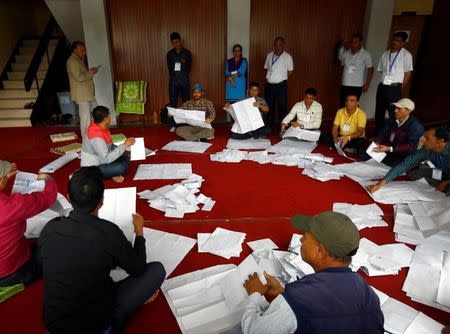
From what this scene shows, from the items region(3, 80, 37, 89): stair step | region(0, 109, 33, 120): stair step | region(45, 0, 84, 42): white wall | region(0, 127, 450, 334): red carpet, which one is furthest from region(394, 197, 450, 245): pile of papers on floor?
region(3, 80, 37, 89): stair step

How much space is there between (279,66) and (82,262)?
4.69 meters

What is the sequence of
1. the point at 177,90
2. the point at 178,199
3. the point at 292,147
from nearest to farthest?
the point at 178,199 → the point at 292,147 → the point at 177,90

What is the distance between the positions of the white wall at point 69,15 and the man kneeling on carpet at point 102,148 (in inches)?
130

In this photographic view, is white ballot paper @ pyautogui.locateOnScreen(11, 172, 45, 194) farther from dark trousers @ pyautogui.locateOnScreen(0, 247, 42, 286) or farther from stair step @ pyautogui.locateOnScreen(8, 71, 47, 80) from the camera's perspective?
stair step @ pyautogui.locateOnScreen(8, 71, 47, 80)

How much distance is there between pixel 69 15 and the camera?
584cm

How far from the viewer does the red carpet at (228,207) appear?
2.00 m

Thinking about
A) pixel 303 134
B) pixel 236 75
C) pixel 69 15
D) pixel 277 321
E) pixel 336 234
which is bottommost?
pixel 303 134

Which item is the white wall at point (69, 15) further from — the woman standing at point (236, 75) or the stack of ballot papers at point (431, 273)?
the stack of ballot papers at point (431, 273)

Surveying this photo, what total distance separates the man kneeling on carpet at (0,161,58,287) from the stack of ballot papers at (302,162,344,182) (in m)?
2.56

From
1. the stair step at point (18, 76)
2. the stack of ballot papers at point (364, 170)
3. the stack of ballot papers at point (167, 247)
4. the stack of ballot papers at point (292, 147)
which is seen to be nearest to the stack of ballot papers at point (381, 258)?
the stack of ballot papers at point (167, 247)

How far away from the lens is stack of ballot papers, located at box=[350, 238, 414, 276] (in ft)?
7.48

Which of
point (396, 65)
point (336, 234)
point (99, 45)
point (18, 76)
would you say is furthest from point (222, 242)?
point (18, 76)

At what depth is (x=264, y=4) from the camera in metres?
5.88

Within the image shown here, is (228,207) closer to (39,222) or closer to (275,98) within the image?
(39,222)
